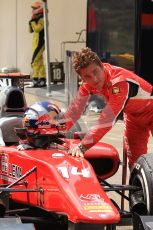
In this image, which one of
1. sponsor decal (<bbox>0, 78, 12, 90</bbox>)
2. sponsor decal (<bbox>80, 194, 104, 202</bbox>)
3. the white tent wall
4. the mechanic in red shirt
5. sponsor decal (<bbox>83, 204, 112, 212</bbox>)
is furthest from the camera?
the white tent wall

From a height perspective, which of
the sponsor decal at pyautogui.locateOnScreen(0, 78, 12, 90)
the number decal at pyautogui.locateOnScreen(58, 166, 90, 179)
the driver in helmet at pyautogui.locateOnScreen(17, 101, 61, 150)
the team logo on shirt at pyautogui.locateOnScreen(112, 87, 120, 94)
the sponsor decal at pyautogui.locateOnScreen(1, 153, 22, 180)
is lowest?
the sponsor decal at pyautogui.locateOnScreen(1, 153, 22, 180)

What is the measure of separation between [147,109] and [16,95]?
1358 millimetres

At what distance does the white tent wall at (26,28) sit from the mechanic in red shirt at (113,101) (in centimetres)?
1099

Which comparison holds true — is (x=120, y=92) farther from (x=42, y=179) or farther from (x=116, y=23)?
(x=116, y=23)

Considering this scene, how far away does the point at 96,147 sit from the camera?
546 centimetres

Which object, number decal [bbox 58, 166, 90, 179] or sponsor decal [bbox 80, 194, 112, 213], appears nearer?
sponsor decal [bbox 80, 194, 112, 213]

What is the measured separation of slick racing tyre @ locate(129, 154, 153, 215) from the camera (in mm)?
4426

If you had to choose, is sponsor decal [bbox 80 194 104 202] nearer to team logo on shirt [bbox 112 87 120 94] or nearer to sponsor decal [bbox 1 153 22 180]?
sponsor decal [bbox 1 153 22 180]

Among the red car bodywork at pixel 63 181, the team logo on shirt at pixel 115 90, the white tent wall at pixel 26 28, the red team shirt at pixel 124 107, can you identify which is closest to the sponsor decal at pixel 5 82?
the red team shirt at pixel 124 107

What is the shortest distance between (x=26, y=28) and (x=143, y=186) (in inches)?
623

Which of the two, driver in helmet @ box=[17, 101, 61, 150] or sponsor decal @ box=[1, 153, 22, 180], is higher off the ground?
driver in helmet @ box=[17, 101, 61, 150]

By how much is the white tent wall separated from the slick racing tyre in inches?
467

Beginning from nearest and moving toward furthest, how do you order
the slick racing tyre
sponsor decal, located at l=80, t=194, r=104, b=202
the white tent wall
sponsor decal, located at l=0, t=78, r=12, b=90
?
sponsor decal, located at l=80, t=194, r=104, b=202, the slick racing tyre, sponsor decal, located at l=0, t=78, r=12, b=90, the white tent wall

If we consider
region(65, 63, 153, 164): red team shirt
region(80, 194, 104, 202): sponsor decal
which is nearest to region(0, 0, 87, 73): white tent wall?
region(65, 63, 153, 164): red team shirt
